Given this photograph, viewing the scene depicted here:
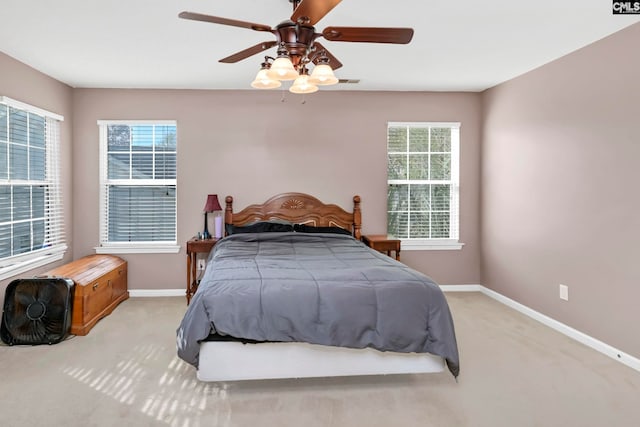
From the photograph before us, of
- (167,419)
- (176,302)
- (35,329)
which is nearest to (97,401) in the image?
(167,419)

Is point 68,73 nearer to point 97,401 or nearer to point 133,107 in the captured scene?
point 133,107

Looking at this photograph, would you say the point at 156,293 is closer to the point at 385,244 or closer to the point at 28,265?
the point at 28,265

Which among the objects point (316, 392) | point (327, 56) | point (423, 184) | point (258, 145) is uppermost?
point (327, 56)

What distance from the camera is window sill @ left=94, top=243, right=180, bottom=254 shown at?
498 centimetres

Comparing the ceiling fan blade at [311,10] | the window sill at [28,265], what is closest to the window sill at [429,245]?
the ceiling fan blade at [311,10]

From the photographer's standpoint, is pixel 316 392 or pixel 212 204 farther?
pixel 212 204

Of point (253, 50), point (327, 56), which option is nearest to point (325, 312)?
point (327, 56)

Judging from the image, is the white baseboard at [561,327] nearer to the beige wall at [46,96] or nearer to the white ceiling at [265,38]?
the white ceiling at [265,38]

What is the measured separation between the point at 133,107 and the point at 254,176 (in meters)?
1.60

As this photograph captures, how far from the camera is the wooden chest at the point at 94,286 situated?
3680mm

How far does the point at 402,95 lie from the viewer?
523 centimetres

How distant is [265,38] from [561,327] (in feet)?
11.7

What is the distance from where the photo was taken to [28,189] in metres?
4.15

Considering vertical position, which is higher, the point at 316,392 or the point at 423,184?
the point at 423,184
